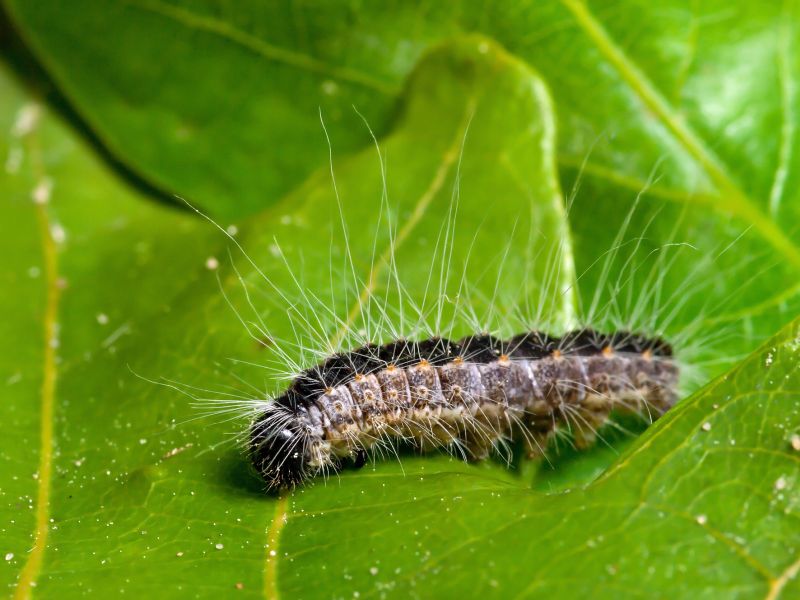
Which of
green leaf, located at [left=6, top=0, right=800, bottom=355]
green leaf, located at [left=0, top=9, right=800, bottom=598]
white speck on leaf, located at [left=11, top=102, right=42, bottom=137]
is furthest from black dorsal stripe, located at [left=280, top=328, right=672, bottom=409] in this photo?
white speck on leaf, located at [left=11, top=102, right=42, bottom=137]

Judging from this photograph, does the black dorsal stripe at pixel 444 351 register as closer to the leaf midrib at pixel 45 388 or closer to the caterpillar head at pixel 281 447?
the caterpillar head at pixel 281 447

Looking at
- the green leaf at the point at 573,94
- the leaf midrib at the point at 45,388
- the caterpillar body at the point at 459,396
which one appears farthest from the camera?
the green leaf at the point at 573,94

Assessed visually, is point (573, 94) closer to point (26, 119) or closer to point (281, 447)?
point (281, 447)

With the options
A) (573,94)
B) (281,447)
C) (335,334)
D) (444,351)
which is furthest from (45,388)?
(573,94)

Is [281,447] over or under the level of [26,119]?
under

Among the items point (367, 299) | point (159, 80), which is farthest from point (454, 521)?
point (159, 80)

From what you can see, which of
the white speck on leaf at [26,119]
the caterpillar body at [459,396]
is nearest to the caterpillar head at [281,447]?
the caterpillar body at [459,396]

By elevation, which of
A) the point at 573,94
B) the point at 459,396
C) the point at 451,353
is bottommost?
the point at 459,396

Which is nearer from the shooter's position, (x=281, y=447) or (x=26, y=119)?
(x=281, y=447)

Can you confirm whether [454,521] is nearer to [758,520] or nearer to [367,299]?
[758,520]
